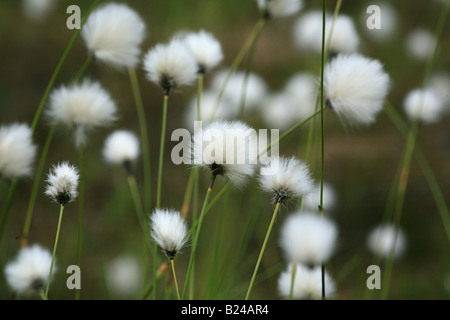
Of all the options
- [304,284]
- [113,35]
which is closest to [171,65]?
[113,35]

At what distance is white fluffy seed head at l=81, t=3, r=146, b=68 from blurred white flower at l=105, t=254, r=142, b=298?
601mm

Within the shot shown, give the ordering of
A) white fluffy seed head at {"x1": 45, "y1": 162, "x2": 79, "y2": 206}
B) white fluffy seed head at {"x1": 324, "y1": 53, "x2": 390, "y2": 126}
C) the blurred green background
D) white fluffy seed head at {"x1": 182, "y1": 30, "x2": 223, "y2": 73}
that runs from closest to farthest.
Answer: white fluffy seed head at {"x1": 45, "y1": 162, "x2": 79, "y2": 206}, white fluffy seed head at {"x1": 324, "y1": 53, "x2": 390, "y2": 126}, white fluffy seed head at {"x1": 182, "y1": 30, "x2": 223, "y2": 73}, the blurred green background

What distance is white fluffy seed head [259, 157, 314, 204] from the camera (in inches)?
21.0

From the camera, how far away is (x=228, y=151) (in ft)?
1.68

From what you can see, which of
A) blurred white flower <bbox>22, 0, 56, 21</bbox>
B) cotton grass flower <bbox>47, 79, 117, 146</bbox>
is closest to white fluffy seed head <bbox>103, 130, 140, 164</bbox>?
cotton grass flower <bbox>47, 79, 117, 146</bbox>

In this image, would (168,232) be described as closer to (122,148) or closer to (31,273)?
(31,273)

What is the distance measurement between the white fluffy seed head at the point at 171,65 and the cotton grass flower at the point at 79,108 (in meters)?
0.10

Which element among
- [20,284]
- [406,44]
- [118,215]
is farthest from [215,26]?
[20,284]

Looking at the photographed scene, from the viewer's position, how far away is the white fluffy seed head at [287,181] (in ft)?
1.75

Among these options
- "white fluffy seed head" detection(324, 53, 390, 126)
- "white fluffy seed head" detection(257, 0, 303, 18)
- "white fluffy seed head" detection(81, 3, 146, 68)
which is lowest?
"white fluffy seed head" detection(324, 53, 390, 126)

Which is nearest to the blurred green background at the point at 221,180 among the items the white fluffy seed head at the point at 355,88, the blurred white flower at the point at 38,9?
the blurred white flower at the point at 38,9

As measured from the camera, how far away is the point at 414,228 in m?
1.52

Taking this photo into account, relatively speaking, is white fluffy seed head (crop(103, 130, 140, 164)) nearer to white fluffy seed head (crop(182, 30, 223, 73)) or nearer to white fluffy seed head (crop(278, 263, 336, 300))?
white fluffy seed head (crop(182, 30, 223, 73))
